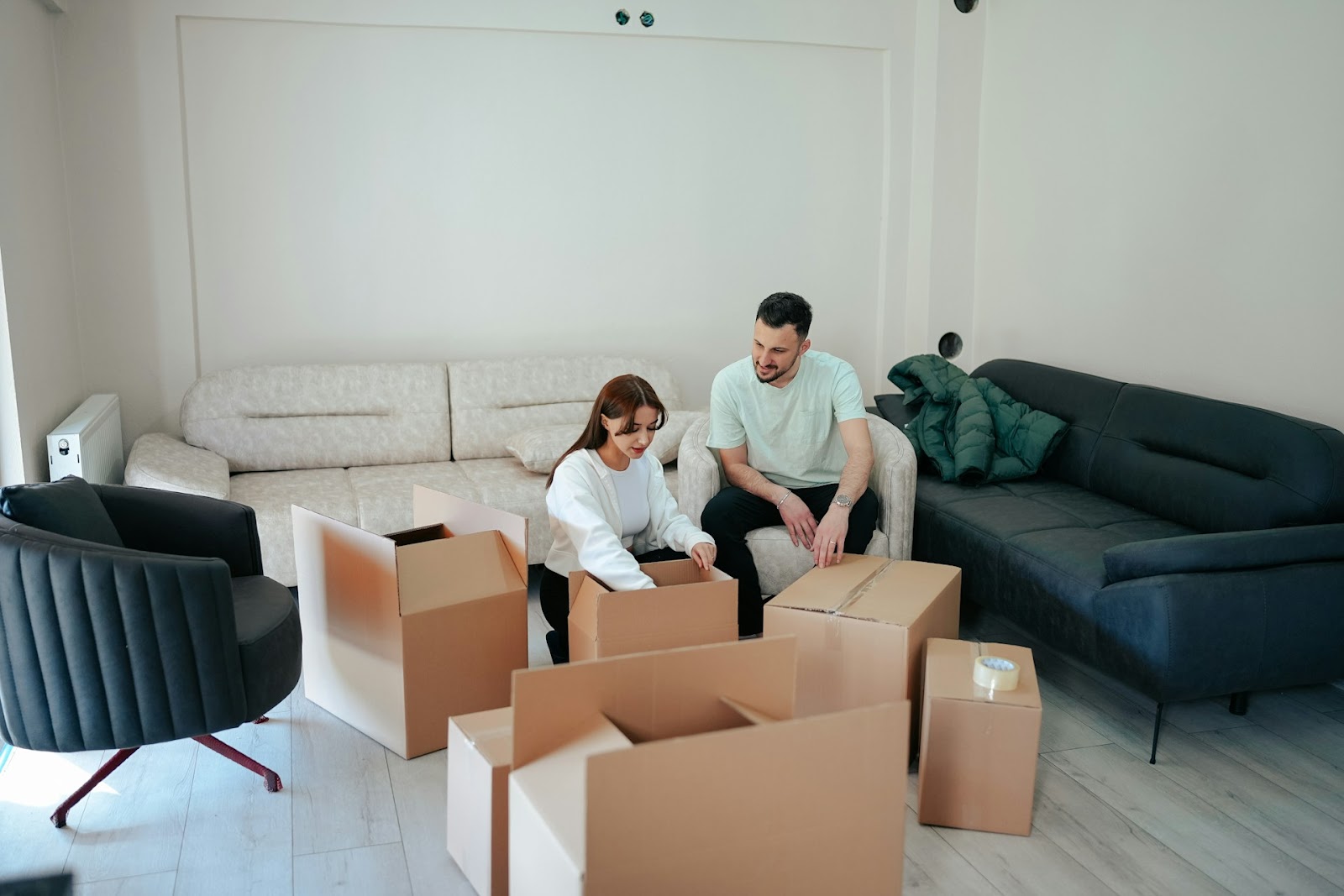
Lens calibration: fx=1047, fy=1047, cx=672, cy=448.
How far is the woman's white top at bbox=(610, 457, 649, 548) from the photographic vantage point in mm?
2920

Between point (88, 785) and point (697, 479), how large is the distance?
6.16ft

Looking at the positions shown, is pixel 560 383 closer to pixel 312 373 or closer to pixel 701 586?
pixel 312 373

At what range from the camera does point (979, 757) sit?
2322mm

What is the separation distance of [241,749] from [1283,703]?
2.87 m

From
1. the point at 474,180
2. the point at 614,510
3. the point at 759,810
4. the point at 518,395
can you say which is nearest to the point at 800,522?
the point at 614,510

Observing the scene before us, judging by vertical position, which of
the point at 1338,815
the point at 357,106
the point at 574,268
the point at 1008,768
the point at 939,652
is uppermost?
the point at 357,106

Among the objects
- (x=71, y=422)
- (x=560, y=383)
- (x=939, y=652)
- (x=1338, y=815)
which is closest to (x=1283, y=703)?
(x=1338, y=815)

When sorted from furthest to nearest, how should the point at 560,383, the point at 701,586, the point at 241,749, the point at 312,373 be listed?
the point at 560,383
the point at 312,373
the point at 241,749
the point at 701,586

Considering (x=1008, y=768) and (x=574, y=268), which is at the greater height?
(x=574, y=268)

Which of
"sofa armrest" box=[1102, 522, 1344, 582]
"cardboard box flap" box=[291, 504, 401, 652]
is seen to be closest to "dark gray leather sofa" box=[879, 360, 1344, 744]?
"sofa armrest" box=[1102, 522, 1344, 582]

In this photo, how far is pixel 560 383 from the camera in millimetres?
4348

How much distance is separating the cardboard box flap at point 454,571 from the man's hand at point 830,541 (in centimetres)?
85

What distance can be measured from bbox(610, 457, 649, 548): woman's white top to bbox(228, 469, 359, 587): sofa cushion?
99 centimetres

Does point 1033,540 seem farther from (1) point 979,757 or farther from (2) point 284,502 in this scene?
(2) point 284,502
